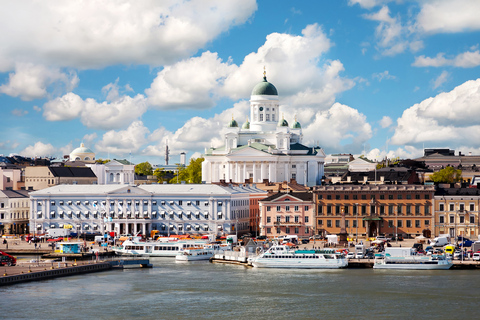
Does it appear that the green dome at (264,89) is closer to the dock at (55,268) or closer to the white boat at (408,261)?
the dock at (55,268)

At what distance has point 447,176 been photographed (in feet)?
507

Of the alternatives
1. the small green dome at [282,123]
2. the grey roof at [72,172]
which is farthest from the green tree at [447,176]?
the grey roof at [72,172]

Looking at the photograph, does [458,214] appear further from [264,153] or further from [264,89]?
[264,89]

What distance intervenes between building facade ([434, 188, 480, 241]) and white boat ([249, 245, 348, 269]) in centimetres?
2087

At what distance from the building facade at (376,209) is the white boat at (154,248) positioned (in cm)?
1580

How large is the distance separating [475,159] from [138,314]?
150963 millimetres

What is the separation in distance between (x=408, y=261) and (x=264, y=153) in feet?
224

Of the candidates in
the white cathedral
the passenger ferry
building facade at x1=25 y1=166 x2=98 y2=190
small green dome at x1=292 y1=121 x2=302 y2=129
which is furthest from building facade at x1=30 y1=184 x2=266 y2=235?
small green dome at x1=292 y1=121 x2=302 y2=129

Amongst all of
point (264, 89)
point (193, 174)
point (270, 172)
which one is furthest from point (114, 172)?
point (270, 172)

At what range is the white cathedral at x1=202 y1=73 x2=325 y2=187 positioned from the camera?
479ft

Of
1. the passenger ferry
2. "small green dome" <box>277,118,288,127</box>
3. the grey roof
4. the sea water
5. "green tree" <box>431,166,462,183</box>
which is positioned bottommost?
the sea water

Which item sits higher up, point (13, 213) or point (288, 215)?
point (13, 213)

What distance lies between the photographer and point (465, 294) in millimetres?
63625

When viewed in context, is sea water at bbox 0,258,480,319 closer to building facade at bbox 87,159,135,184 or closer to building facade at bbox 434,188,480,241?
building facade at bbox 434,188,480,241
